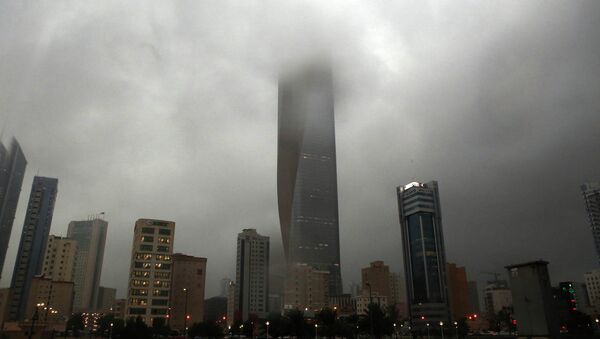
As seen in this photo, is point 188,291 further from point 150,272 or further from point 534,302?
point 534,302

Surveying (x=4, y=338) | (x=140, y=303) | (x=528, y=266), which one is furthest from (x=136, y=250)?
(x=528, y=266)

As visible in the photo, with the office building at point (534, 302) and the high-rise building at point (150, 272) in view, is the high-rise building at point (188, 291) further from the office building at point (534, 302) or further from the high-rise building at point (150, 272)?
the office building at point (534, 302)

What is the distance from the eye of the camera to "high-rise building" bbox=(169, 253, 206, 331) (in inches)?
7131

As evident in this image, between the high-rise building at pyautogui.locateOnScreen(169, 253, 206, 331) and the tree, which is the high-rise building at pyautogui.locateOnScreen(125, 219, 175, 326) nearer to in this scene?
the tree

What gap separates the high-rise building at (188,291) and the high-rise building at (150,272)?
4618 cm

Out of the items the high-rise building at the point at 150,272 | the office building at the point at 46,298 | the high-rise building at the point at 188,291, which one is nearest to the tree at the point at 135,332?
the high-rise building at the point at 150,272

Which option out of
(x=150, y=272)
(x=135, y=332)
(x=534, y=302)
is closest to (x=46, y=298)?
(x=150, y=272)

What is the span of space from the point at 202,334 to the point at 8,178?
333 feet

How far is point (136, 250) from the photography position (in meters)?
137

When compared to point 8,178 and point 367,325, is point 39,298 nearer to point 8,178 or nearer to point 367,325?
point 8,178

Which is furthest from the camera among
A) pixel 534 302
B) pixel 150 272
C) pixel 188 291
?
pixel 188 291

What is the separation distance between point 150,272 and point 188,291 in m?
55.1

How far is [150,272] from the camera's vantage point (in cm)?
13538

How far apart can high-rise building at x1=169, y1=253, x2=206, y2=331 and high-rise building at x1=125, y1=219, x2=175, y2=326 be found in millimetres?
46181
